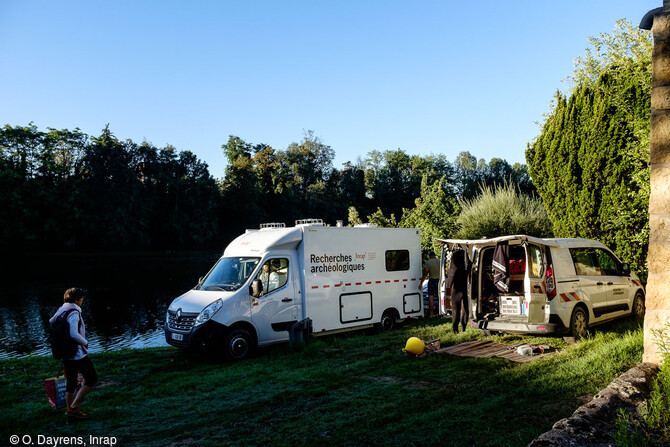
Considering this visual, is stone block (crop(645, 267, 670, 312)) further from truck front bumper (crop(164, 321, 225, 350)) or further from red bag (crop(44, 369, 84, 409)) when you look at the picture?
truck front bumper (crop(164, 321, 225, 350))

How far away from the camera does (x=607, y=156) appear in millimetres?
13609

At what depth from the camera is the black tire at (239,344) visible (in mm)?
10422

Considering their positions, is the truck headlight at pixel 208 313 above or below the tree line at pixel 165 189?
below

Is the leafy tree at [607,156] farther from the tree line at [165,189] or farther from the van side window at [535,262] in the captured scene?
the tree line at [165,189]

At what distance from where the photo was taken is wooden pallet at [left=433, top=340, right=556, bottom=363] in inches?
347

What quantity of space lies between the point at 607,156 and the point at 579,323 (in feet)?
19.4

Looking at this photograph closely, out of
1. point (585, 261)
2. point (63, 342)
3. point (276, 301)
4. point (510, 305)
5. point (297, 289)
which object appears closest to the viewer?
point (63, 342)

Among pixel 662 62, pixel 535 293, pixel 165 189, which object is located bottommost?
pixel 535 293

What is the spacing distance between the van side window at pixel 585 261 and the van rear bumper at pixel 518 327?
147 cm

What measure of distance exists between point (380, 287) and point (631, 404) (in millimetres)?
8631

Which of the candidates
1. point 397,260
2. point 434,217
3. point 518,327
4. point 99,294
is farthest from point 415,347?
point 99,294

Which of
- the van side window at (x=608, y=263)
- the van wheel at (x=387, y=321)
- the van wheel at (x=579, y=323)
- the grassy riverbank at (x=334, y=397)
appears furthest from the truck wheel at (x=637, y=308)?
the van wheel at (x=387, y=321)

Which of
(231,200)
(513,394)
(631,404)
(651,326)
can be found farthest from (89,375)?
(231,200)

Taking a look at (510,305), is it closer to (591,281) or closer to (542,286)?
(542,286)
